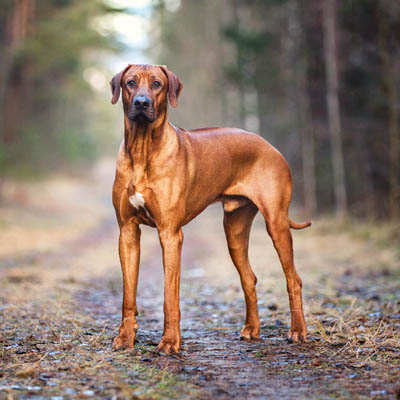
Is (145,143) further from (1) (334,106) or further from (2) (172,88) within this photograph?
(1) (334,106)

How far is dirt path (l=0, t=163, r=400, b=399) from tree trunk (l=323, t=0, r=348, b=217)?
2.84 meters

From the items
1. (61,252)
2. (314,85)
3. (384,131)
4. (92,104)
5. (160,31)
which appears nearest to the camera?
(61,252)

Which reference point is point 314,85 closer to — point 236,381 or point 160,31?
point 236,381

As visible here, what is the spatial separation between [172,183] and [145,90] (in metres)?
0.74

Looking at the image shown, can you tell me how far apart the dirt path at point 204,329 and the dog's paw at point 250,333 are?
3.4 inches

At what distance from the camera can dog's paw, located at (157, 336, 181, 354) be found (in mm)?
4231

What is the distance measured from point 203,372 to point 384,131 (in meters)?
11.4

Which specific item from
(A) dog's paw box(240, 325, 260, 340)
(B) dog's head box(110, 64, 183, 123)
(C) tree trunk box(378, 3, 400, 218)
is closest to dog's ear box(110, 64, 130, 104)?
(B) dog's head box(110, 64, 183, 123)

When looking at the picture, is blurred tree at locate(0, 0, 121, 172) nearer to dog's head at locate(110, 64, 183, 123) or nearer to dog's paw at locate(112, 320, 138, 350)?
dog's head at locate(110, 64, 183, 123)

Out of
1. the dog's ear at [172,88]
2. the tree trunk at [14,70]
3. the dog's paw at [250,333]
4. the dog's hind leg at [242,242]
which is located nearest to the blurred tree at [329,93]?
the tree trunk at [14,70]

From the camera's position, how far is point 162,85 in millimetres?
4379

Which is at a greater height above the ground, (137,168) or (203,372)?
(137,168)

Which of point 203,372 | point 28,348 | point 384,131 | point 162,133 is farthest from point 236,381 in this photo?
point 384,131

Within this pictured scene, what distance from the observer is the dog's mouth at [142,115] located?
421cm
